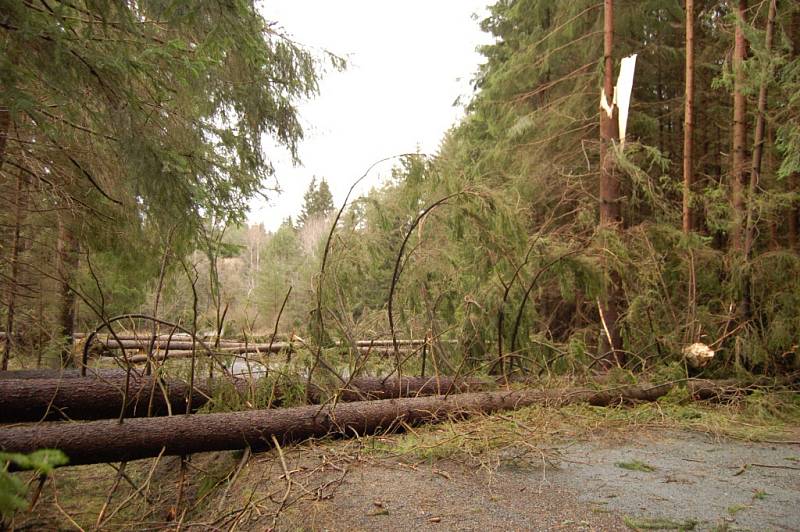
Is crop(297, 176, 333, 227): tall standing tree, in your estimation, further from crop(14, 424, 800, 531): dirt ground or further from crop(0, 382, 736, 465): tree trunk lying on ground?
crop(14, 424, 800, 531): dirt ground

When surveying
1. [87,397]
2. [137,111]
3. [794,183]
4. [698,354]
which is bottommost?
[87,397]

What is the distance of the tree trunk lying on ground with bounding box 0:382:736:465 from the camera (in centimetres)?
307

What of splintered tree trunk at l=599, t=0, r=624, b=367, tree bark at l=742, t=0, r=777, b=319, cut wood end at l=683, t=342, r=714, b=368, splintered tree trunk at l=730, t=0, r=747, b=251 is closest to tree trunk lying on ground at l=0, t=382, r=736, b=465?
cut wood end at l=683, t=342, r=714, b=368

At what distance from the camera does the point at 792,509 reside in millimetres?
2730

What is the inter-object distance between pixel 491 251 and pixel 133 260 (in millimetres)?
4635

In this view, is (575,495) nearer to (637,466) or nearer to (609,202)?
(637,466)

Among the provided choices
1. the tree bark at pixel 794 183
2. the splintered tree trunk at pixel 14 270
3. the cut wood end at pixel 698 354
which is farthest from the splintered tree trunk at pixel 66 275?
the tree bark at pixel 794 183

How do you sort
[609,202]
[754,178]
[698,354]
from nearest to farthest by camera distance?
[698,354] < [754,178] < [609,202]

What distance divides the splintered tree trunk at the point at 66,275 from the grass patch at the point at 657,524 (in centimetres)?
585

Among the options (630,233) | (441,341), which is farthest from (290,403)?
(630,233)

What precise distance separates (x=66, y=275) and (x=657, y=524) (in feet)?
20.6

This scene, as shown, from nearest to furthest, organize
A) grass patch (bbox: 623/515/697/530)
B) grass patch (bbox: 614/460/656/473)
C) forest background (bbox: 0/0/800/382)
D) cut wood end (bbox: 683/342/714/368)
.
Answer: grass patch (bbox: 623/515/697/530), grass patch (bbox: 614/460/656/473), forest background (bbox: 0/0/800/382), cut wood end (bbox: 683/342/714/368)

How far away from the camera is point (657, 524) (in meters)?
2.50

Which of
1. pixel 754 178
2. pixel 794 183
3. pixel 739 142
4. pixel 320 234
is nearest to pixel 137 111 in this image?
pixel 320 234
